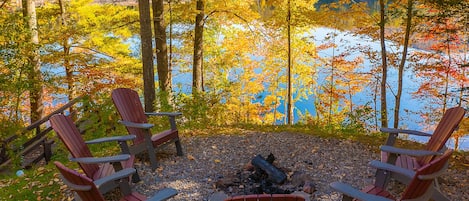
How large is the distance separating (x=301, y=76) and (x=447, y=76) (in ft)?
21.7

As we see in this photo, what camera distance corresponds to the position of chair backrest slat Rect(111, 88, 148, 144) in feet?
13.8

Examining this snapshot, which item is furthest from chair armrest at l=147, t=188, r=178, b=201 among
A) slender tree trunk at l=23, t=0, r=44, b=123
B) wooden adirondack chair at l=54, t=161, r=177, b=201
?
slender tree trunk at l=23, t=0, r=44, b=123

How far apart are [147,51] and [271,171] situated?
12.2 ft

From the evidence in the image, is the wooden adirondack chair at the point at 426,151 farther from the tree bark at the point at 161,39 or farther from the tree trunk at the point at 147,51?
the tree bark at the point at 161,39

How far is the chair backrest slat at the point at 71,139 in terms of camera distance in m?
3.24

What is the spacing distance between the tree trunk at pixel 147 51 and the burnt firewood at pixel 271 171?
3.45m

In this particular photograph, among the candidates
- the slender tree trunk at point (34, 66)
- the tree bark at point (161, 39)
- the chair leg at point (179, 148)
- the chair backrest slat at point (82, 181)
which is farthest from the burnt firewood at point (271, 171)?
the slender tree trunk at point (34, 66)

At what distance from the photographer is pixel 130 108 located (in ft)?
14.3

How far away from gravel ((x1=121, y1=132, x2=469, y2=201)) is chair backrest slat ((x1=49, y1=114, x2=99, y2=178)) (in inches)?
28.2

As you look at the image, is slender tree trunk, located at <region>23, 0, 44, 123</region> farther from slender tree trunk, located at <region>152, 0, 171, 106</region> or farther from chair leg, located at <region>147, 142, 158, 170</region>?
chair leg, located at <region>147, 142, 158, 170</region>

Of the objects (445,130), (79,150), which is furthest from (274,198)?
(79,150)

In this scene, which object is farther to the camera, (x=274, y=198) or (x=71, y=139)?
(x=71, y=139)

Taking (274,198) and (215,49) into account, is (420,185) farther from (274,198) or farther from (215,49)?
(215,49)

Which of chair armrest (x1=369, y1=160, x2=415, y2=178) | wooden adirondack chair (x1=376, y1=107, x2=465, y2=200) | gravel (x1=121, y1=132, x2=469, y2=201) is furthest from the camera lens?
gravel (x1=121, y1=132, x2=469, y2=201)
